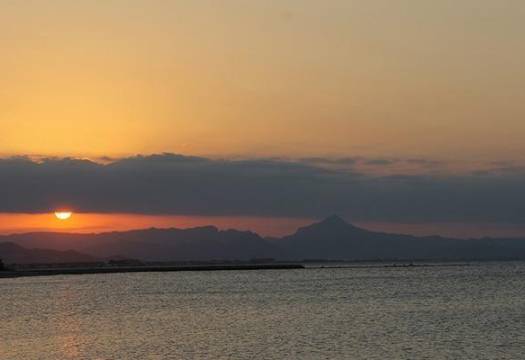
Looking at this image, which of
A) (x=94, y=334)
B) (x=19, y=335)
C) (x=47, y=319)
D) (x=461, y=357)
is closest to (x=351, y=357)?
(x=461, y=357)

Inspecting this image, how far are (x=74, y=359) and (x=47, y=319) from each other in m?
35.9

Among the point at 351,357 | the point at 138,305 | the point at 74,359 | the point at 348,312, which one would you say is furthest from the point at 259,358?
the point at 138,305

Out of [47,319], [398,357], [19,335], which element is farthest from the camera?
[47,319]

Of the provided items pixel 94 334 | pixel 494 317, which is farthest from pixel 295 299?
pixel 94 334

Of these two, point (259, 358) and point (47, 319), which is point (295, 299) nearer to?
point (47, 319)

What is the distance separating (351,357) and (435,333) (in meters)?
16.3

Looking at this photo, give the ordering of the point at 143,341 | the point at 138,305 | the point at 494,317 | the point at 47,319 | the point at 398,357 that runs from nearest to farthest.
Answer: the point at 398,357 → the point at 143,341 → the point at 494,317 → the point at 47,319 → the point at 138,305

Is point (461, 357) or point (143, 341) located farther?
point (143, 341)

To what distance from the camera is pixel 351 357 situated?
5522 centimetres

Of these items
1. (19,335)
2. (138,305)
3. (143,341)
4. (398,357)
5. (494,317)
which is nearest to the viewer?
(398,357)

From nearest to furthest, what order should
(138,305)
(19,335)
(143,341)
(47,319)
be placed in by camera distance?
1. (143,341)
2. (19,335)
3. (47,319)
4. (138,305)

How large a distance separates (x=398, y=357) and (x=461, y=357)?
168 inches

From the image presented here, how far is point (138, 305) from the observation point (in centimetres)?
11094

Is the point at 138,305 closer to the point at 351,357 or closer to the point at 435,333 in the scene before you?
the point at 435,333
